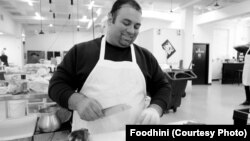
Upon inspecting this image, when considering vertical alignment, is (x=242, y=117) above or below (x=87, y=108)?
below

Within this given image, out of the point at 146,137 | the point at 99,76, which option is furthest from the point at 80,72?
the point at 146,137

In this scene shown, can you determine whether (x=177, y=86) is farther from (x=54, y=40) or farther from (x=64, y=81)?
(x=54, y=40)

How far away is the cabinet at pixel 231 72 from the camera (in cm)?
912

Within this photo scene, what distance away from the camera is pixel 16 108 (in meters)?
2.20

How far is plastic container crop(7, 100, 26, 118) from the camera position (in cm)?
216

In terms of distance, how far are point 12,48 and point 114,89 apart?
11310 mm

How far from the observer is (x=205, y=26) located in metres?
9.25

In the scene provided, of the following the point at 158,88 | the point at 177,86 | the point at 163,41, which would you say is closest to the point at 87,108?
the point at 158,88

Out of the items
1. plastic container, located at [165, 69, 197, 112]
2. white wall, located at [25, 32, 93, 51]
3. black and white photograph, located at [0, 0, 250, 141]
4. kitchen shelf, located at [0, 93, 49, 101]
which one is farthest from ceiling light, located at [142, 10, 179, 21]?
kitchen shelf, located at [0, 93, 49, 101]

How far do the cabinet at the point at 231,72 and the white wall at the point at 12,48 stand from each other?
10.6m

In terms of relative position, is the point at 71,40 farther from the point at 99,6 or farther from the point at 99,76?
the point at 99,76

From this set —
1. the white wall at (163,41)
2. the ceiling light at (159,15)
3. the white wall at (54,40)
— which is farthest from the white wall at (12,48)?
the white wall at (163,41)

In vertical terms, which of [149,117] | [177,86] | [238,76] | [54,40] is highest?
[54,40]

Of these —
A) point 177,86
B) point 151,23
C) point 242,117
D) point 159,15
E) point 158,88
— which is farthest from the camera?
point 151,23
